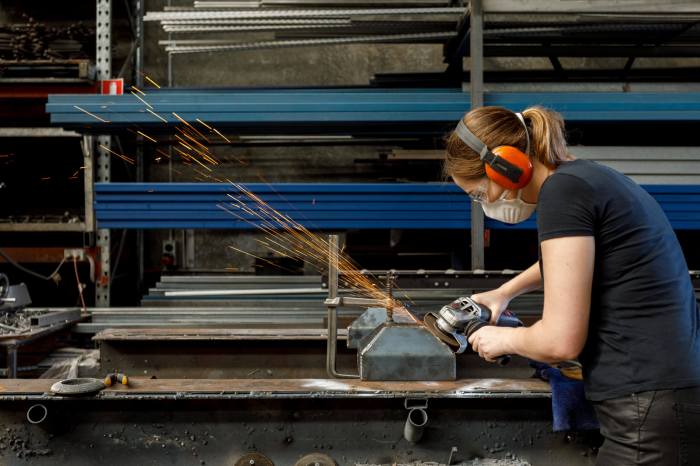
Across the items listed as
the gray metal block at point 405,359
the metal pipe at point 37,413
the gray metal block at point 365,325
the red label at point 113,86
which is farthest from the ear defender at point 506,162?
the red label at point 113,86

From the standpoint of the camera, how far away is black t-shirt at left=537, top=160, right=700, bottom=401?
128cm

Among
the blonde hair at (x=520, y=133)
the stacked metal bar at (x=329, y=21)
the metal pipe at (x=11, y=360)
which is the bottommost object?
the metal pipe at (x=11, y=360)

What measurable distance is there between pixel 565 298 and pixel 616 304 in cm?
16

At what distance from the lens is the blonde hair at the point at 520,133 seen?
4.63 feet

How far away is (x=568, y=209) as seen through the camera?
49.6 inches

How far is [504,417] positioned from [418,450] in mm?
308

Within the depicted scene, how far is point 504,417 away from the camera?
190 centimetres

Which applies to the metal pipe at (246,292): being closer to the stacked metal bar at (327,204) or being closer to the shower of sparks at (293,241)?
the shower of sparks at (293,241)

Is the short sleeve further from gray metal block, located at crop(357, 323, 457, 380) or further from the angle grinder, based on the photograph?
gray metal block, located at crop(357, 323, 457, 380)

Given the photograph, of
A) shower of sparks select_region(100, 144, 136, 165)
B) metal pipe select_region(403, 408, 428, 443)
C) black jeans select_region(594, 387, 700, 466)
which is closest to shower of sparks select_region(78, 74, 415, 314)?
shower of sparks select_region(100, 144, 136, 165)

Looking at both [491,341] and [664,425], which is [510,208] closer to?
[491,341]

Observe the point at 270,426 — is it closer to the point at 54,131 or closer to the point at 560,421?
the point at 560,421

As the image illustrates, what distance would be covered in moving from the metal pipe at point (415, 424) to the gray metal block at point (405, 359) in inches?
5.6

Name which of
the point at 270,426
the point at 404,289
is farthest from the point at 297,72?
the point at 270,426
